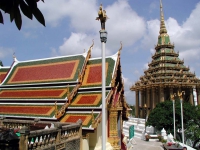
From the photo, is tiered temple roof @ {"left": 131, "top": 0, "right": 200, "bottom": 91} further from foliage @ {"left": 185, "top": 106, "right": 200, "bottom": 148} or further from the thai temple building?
the thai temple building

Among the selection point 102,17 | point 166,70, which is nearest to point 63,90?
point 102,17

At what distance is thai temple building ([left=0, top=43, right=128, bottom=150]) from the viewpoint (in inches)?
489

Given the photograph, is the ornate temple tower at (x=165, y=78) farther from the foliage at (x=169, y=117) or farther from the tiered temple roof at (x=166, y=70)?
the foliage at (x=169, y=117)

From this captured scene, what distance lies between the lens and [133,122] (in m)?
44.7

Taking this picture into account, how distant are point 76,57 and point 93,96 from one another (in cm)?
408

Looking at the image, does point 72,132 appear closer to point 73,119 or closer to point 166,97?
point 73,119

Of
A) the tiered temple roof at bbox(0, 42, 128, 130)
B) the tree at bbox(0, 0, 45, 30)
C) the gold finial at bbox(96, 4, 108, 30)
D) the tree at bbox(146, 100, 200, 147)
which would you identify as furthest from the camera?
the tree at bbox(146, 100, 200, 147)

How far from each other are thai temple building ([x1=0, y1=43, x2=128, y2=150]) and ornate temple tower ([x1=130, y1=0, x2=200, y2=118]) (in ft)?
101

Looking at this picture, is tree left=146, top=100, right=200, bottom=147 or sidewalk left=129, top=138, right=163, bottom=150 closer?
sidewalk left=129, top=138, right=163, bottom=150

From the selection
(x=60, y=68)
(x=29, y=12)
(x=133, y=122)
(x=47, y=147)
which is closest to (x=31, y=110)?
(x=60, y=68)

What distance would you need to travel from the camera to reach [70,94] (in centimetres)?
1354

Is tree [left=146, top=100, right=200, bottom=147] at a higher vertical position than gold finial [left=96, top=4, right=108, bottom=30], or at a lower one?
lower

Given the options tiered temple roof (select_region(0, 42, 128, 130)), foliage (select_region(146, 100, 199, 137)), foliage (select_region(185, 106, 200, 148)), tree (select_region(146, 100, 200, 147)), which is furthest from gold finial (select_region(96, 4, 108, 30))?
foliage (select_region(146, 100, 199, 137))

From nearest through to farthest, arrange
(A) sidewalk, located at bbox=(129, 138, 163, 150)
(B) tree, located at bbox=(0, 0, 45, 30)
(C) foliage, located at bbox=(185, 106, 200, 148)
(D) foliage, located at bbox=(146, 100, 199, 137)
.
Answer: (B) tree, located at bbox=(0, 0, 45, 30) → (A) sidewalk, located at bbox=(129, 138, 163, 150) → (C) foliage, located at bbox=(185, 106, 200, 148) → (D) foliage, located at bbox=(146, 100, 199, 137)
